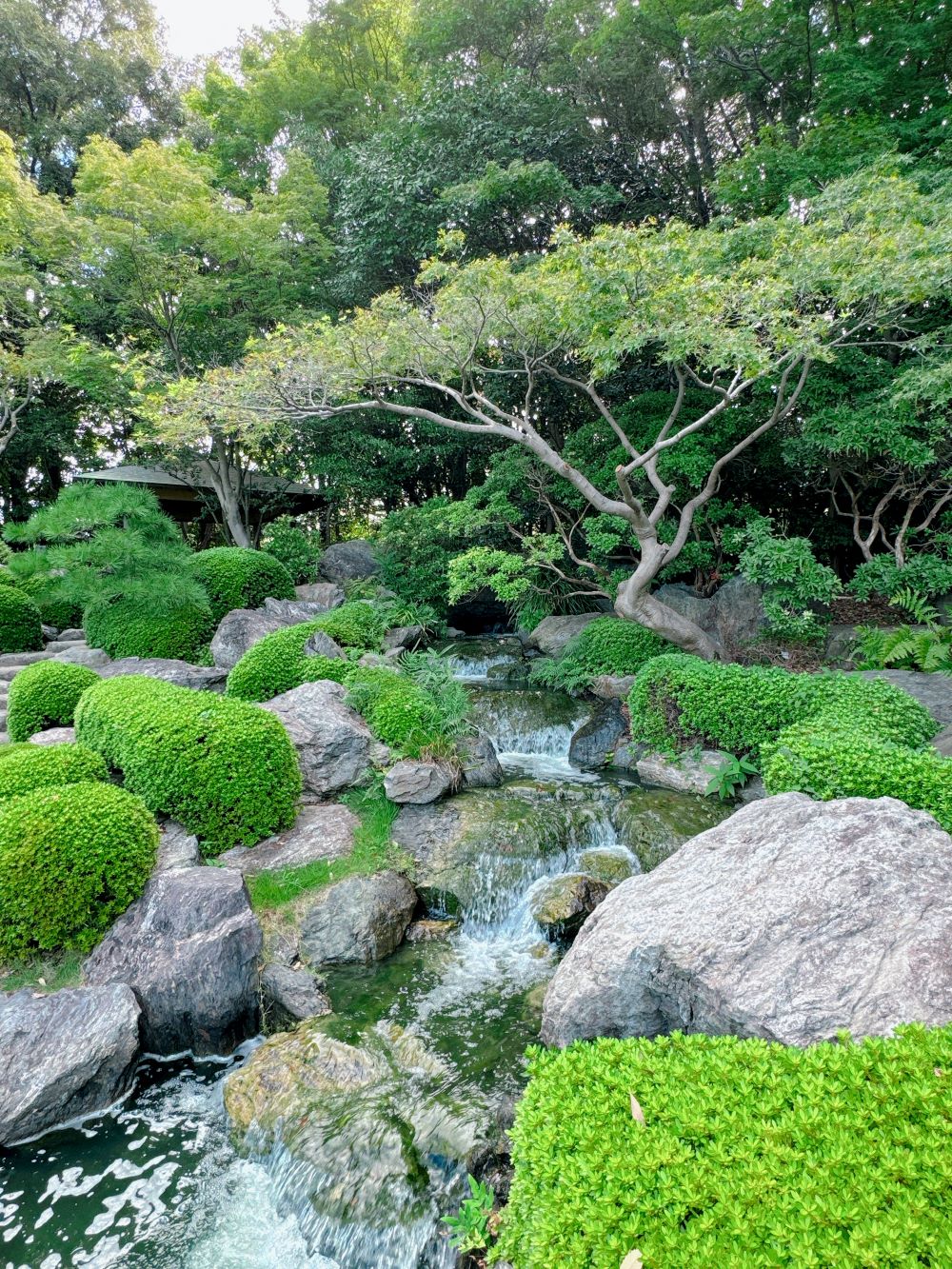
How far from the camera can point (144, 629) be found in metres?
10.6

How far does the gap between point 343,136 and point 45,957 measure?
2309cm

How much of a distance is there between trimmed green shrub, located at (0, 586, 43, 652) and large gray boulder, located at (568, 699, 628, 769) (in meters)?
9.04

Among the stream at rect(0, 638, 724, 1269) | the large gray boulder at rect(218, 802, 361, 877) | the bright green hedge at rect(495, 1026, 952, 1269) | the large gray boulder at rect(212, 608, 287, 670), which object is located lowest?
the stream at rect(0, 638, 724, 1269)

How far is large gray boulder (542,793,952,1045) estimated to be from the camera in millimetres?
3404

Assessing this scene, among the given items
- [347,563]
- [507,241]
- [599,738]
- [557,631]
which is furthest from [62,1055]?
[507,241]

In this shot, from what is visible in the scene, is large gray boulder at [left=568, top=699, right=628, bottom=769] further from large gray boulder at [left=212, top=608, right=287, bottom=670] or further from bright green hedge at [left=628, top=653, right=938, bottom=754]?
large gray boulder at [left=212, top=608, right=287, bottom=670]

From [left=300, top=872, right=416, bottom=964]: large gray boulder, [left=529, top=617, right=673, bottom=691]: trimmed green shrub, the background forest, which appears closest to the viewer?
[left=300, top=872, right=416, bottom=964]: large gray boulder

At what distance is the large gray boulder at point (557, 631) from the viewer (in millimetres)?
13430

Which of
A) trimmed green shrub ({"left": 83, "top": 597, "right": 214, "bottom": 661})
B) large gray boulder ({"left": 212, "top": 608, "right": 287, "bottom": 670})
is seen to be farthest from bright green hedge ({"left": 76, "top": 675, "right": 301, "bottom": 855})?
trimmed green shrub ({"left": 83, "top": 597, "right": 214, "bottom": 661})

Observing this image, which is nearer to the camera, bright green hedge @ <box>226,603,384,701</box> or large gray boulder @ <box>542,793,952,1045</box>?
large gray boulder @ <box>542,793,952,1045</box>

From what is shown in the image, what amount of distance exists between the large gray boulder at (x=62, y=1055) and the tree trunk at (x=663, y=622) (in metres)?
8.54

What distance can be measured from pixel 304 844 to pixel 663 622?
673 cm

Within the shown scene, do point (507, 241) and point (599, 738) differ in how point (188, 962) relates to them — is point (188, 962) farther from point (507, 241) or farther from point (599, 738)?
point (507, 241)

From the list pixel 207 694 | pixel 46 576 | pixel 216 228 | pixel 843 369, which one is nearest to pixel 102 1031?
pixel 207 694
